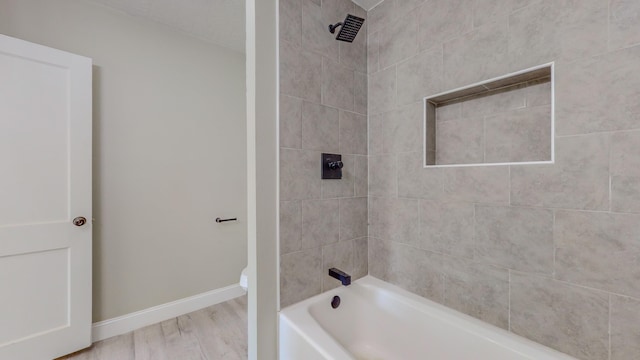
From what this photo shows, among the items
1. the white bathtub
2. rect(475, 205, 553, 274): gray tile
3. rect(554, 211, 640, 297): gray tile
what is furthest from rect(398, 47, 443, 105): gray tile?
the white bathtub

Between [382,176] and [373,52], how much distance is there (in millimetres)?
873

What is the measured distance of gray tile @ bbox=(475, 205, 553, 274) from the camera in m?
1.01

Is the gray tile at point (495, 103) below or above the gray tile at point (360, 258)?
above

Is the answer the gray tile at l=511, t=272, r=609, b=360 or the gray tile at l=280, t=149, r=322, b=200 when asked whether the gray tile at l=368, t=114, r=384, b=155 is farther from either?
the gray tile at l=511, t=272, r=609, b=360

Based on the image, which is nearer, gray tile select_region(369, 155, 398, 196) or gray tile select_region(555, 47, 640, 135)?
gray tile select_region(555, 47, 640, 135)

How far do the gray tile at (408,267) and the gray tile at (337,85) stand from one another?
3.18 feet

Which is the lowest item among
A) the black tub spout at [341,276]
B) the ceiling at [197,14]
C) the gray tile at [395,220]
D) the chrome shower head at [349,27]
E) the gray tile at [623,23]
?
the black tub spout at [341,276]

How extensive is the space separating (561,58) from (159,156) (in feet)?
9.20

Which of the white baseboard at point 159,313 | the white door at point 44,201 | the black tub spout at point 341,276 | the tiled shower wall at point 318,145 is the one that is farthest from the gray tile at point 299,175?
the white baseboard at point 159,313

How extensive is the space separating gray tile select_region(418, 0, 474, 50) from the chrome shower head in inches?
15.4

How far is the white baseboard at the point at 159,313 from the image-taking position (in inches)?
77.8

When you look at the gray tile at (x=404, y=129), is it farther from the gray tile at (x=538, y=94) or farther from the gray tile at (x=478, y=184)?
the gray tile at (x=538, y=94)

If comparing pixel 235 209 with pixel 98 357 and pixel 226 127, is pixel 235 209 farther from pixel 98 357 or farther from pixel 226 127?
pixel 98 357

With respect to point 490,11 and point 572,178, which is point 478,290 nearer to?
point 572,178
